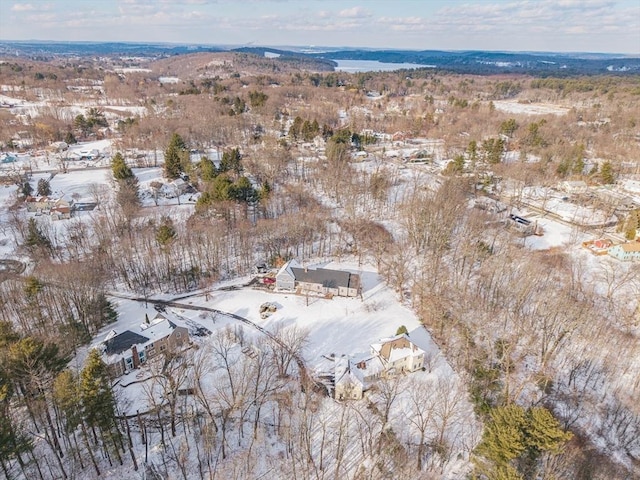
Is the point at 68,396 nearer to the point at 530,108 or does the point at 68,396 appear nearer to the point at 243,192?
the point at 243,192

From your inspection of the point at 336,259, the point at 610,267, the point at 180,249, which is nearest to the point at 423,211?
the point at 336,259

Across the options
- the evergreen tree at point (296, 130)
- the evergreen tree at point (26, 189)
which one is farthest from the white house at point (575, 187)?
the evergreen tree at point (26, 189)

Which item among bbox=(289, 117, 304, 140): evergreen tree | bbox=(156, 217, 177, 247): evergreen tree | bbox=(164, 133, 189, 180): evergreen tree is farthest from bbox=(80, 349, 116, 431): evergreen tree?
bbox=(289, 117, 304, 140): evergreen tree

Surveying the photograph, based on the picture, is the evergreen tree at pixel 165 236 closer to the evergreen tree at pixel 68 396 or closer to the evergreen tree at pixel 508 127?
the evergreen tree at pixel 68 396

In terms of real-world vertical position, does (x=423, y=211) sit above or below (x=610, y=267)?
above

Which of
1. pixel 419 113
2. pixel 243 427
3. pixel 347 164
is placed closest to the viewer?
pixel 243 427

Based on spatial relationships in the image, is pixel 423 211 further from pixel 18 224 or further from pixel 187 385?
pixel 18 224

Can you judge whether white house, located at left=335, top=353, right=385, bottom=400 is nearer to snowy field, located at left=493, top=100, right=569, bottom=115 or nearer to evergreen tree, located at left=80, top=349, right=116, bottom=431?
evergreen tree, located at left=80, top=349, right=116, bottom=431
